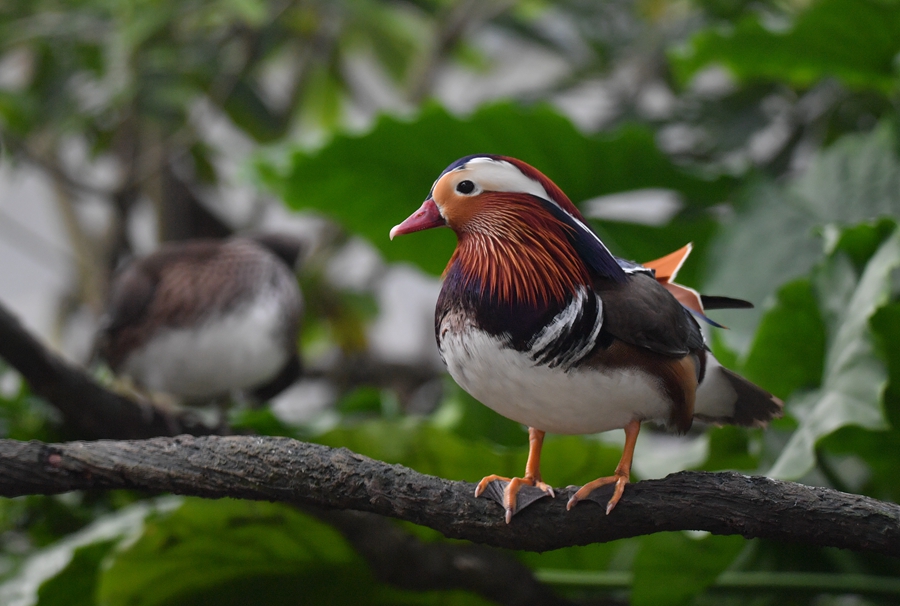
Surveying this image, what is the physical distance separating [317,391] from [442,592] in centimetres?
238

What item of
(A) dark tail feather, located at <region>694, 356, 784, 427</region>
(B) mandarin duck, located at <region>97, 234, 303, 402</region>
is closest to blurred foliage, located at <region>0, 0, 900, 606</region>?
(B) mandarin duck, located at <region>97, 234, 303, 402</region>

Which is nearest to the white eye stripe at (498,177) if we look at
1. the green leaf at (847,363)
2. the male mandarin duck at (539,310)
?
the male mandarin duck at (539,310)

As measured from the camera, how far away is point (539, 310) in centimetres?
56

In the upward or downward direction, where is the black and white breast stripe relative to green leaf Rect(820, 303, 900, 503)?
upward

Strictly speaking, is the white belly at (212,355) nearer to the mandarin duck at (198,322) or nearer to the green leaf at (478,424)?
the mandarin duck at (198,322)

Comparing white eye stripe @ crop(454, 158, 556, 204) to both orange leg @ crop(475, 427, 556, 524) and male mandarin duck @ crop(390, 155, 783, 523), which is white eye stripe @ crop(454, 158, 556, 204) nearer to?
male mandarin duck @ crop(390, 155, 783, 523)

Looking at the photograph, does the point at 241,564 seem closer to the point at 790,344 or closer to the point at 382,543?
the point at 382,543

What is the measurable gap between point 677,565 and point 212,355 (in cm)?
81

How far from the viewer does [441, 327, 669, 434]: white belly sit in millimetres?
556

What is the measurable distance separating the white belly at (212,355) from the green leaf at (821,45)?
3.30 ft

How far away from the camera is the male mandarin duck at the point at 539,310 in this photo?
554mm

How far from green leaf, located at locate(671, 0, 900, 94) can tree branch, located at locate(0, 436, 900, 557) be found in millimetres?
1250

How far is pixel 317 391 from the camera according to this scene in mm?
3602

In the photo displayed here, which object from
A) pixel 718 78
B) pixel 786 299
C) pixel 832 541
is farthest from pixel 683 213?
pixel 718 78
